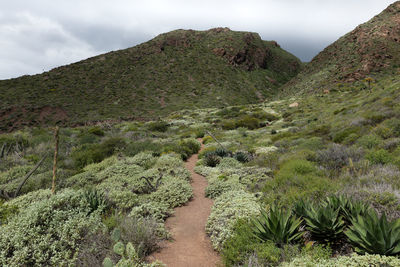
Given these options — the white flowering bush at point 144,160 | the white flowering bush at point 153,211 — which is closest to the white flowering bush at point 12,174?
the white flowering bush at point 144,160

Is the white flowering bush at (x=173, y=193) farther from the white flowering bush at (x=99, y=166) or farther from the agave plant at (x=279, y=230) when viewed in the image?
the white flowering bush at (x=99, y=166)

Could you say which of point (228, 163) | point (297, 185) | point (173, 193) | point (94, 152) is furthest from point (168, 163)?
point (297, 185)

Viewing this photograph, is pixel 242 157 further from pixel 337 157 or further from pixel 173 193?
pixel 173 193

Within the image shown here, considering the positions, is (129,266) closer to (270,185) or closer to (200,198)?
(200,198)

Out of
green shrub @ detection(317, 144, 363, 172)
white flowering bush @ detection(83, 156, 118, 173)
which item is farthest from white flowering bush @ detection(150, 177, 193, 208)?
green shrub @ detection(317, 144, 363, 172)

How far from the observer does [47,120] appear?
112 feet

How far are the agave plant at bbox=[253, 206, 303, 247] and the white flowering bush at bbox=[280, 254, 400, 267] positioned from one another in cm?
55

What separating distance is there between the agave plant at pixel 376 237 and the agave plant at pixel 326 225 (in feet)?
1.06

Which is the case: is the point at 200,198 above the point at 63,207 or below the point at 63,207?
below

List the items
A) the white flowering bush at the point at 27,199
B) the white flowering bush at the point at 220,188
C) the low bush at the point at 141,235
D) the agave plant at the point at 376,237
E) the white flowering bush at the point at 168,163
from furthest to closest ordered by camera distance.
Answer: the white flowering bush at the point at 168,163 < the white flowering bush at the point at 220,188 < the white flowering bush at the point at 27,199 < the low bush at the point at 141,235 < the agave plant at the point at 376,237

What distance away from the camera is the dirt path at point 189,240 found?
4.28 metres

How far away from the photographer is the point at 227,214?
17.3 ft

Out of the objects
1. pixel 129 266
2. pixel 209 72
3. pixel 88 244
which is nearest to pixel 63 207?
pixel 88 244

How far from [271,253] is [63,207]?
202 inches
